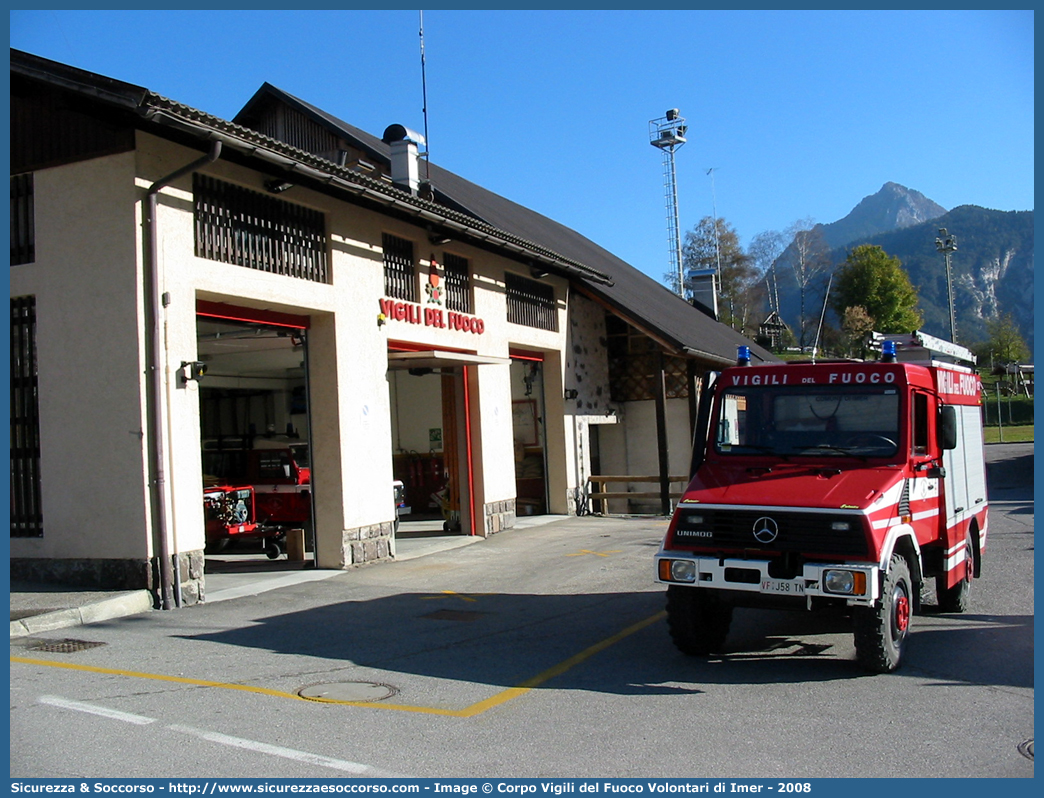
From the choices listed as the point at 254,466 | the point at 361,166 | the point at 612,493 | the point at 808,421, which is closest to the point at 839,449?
the point at 808,421

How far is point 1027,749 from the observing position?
17.4 feet

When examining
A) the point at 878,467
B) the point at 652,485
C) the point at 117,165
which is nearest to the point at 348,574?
the point at 117,165

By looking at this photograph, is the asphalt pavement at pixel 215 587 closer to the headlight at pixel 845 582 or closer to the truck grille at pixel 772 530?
the truck grille at pixel 772 530

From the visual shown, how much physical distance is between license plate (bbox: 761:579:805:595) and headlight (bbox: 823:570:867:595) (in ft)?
0.60

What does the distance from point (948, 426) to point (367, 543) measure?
8216 mm

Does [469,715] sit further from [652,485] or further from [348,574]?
[652,485]

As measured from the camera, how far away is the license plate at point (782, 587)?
6.70m

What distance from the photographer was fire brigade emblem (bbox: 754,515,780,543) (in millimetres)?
6891

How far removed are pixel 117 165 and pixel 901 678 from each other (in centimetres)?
923

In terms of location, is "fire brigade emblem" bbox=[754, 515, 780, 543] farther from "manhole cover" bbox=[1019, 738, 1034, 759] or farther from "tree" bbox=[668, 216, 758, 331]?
"tree" bbox=[668, 216, 758, 331]

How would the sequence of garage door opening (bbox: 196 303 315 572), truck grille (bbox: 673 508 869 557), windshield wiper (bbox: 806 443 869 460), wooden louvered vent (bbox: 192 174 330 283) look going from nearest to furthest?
truck grille (bbox: 673 508 869 557) < windshield wiper (bbox: 806 443 869 460) < wooden louvered vent (bbox: 192 174 330 283) < garage door opening (bbox: 196 303 315 572)

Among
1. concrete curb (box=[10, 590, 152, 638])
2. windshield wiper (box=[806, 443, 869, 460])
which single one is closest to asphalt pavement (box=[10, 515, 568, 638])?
concrete curb (box=[10, 590, 152, 638])

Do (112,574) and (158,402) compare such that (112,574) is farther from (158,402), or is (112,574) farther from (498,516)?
(498,516)

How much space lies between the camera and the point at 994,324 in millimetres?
80500
